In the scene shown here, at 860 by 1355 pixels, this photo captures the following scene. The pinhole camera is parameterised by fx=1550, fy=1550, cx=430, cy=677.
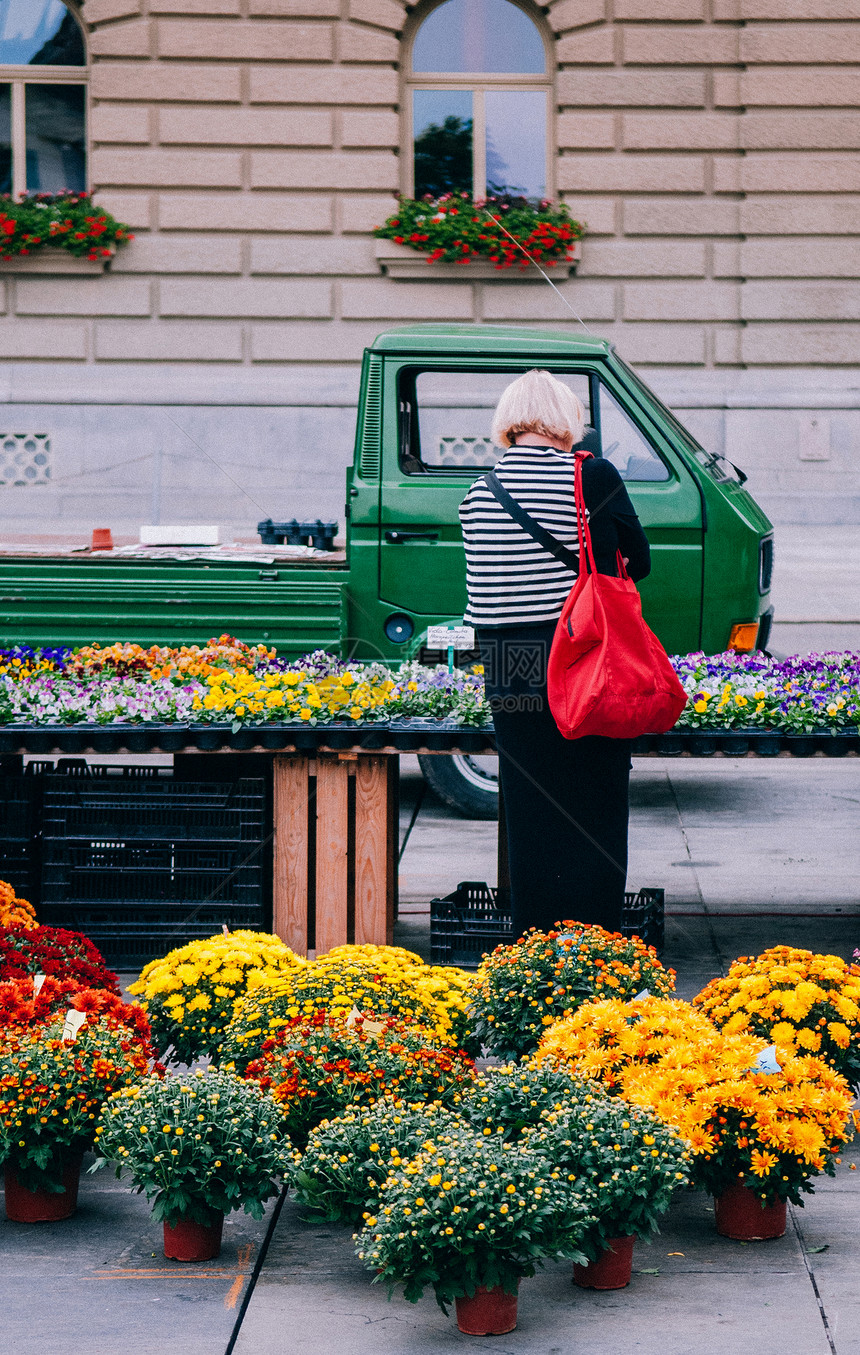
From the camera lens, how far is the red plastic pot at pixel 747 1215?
3.63 meters

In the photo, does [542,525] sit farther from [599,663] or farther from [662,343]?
[662,343]

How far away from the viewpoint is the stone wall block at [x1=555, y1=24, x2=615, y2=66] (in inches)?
597

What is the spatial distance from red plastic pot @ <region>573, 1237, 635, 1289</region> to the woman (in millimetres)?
1170

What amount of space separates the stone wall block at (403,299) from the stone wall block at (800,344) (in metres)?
2.82

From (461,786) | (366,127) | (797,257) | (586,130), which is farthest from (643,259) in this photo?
(461,786)

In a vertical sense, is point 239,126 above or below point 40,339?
above

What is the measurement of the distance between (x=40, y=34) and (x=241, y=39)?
7.59 ft

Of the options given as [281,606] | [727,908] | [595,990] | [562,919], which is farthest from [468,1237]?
[281,606]

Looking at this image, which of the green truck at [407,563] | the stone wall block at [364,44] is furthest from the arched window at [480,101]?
the green truck at [407,563]

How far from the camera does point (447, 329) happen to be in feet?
26.7

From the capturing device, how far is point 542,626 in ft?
14.1

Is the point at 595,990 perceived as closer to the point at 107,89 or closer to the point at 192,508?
the point at 192,508

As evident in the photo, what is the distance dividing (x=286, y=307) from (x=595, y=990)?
12122 mm

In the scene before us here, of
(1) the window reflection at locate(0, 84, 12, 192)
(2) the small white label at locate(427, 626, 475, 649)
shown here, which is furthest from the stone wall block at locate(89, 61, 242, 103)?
(2) the small white label at locate(427, 626, 475, 649)
